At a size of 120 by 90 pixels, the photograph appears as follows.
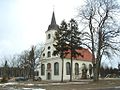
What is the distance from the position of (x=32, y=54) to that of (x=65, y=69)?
12.9m

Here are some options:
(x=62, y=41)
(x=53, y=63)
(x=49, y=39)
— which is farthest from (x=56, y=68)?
(x=62, y=41)

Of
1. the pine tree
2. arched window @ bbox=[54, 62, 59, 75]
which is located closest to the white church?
arched window @ bbox=[54, 62, 59, 75]

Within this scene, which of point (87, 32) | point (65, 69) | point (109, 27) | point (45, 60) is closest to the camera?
point (109, 27)

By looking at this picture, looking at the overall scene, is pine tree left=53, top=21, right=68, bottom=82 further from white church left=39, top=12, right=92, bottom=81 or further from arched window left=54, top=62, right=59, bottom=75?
arched window left=54, top=62, right=59, bottom=75

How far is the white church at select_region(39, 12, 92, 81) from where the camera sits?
78.4 metres

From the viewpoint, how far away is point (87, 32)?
154 ft

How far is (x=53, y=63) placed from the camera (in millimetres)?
80312

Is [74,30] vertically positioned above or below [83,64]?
above

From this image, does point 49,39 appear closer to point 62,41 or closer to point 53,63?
point 53,63

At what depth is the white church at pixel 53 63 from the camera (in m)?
78.4

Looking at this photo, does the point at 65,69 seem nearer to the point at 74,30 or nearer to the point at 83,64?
the point at 83,64

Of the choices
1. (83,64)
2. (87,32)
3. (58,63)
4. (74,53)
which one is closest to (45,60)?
(58,63)

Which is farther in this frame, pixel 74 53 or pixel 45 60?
pixel 45 60

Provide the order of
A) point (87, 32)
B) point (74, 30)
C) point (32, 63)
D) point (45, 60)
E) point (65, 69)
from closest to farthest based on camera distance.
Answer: point (87, 32), point (74, 30), point (32, 63), point (65, 69), point (45, 60)
